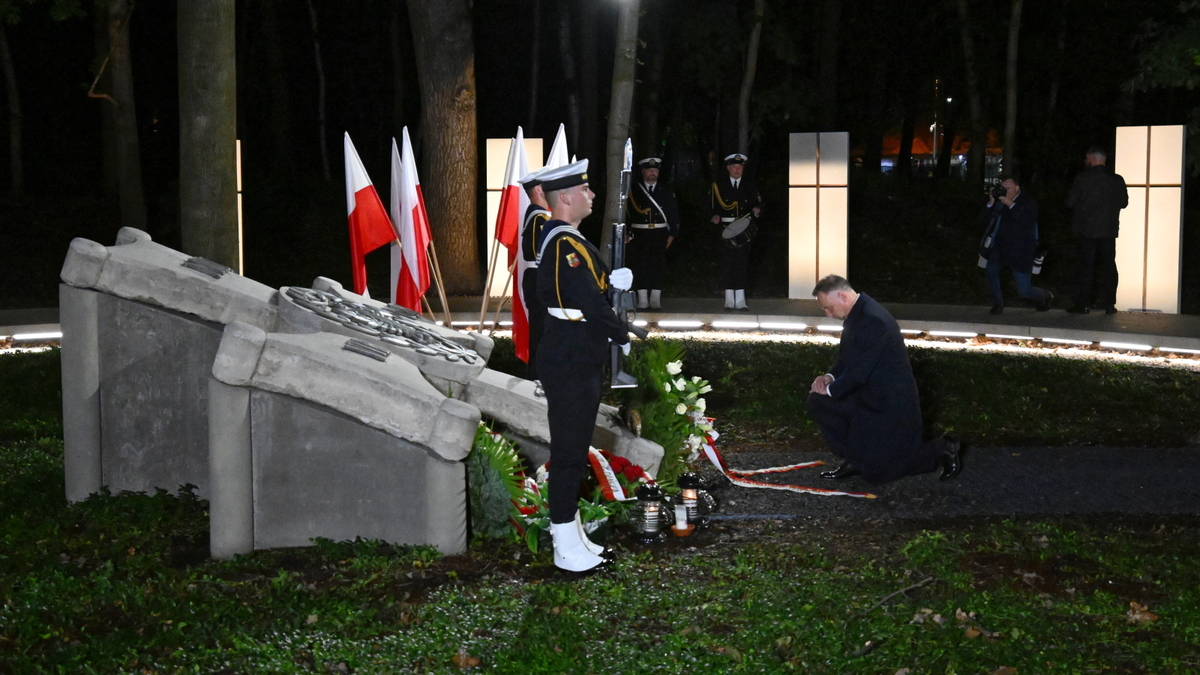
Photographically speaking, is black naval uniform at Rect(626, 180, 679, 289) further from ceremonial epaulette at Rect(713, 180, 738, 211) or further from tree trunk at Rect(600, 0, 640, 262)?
tree trunk at Rect(600, 0, 640, 262)

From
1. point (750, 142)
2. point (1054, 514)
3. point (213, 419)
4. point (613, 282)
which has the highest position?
point (750, 142)

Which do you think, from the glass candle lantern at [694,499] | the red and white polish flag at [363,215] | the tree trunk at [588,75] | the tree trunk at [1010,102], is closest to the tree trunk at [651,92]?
the tree trunk at [588,75]

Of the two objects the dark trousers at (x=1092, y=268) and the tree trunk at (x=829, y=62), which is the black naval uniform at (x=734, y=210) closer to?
the dark trousers at (x=1092, y=268)

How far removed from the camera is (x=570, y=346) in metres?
6.68

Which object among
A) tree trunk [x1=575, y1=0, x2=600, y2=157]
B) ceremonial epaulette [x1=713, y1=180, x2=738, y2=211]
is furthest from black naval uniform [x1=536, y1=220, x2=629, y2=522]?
tree trunk [x1=575, y1=0, x2=600, y2=157]

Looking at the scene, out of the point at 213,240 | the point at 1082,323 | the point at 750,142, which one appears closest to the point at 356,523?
the point at 213,240

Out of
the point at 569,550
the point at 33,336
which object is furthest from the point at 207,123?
the point at 569,550

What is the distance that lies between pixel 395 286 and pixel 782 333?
4583mm

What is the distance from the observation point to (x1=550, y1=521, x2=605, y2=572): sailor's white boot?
671cm

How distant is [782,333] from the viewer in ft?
50.9

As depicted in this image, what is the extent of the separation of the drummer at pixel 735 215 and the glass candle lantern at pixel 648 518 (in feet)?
31.8

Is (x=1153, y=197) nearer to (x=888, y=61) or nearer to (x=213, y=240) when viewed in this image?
(x=213, y=240)

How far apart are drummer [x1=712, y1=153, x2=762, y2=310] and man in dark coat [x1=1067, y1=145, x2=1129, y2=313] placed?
11.5 ft

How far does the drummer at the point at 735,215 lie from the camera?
16.9m
